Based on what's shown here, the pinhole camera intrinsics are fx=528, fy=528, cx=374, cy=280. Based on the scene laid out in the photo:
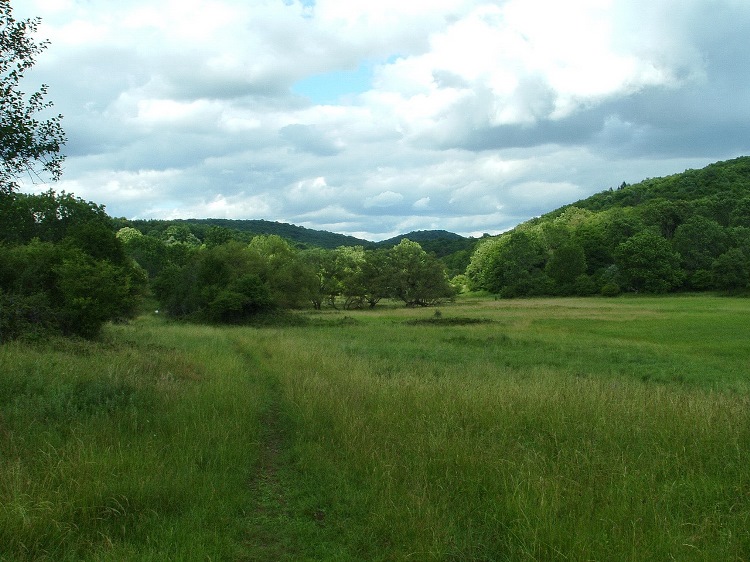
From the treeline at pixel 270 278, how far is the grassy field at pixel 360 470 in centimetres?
4100

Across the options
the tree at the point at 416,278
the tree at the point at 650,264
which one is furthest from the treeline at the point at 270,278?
the tree at the point at 650,264

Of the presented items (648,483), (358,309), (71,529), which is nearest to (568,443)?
Answer: (648,483)

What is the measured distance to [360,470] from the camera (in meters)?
7.38

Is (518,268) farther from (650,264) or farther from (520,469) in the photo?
(520,469)

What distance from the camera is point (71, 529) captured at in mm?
5441

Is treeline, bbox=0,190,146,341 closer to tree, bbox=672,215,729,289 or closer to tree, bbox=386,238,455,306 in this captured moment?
tree, bbox=386,238,455,306

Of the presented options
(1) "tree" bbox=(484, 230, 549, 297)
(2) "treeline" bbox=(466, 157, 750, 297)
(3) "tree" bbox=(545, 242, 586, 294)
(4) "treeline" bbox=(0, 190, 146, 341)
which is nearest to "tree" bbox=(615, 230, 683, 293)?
(2) "treeline" bbox=(466, 157, 750, 297)

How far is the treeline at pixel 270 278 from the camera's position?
53344 mm


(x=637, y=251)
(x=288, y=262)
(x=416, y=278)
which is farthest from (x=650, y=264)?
(x=288, y=262)

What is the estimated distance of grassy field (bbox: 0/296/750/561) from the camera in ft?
17.4

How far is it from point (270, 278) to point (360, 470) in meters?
56.6

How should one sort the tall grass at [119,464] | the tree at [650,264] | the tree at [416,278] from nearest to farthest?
the tall grass at [119,464]
the tree at [416,278]
the tree at [650,264]

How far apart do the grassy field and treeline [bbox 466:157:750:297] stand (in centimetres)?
8913

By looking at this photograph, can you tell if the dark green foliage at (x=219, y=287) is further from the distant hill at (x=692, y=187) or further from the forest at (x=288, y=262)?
the distant hill at (x=692, y=187)
